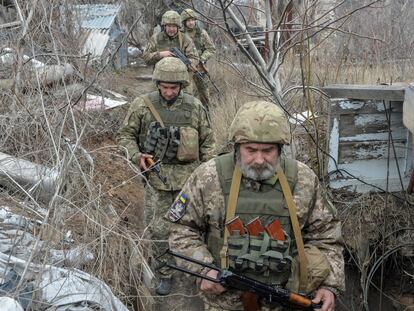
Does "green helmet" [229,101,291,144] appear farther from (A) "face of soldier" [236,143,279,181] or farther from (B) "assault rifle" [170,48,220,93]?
(B) "assault rifle" [170,48,220,93]

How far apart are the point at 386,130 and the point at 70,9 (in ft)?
12.2

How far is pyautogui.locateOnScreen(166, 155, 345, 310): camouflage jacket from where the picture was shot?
2.63 metres

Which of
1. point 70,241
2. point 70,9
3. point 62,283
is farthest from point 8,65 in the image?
point 62,283

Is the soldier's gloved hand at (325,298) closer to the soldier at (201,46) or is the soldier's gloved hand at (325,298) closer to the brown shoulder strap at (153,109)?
the brown shoulder strap at (153,109)

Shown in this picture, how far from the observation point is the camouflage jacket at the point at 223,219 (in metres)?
2.63

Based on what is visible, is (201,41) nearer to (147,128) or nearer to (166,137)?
(147,128)

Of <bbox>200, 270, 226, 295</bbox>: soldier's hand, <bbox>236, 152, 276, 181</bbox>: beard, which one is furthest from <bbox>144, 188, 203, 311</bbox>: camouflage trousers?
<bbox>236, 152, 276, 181</bbox>: beard

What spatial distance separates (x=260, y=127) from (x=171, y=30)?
506cm

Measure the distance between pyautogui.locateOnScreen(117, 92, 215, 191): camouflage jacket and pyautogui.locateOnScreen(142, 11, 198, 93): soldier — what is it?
302 centimetres

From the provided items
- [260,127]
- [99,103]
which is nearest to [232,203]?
[260,127]

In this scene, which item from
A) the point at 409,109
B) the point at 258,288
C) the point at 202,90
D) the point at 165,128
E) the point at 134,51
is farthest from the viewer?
the point at 134,51

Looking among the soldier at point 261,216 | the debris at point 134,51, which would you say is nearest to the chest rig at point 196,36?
the debris at point 134,51

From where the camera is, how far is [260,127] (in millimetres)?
2529

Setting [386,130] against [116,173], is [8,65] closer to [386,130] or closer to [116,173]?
[116,173]
